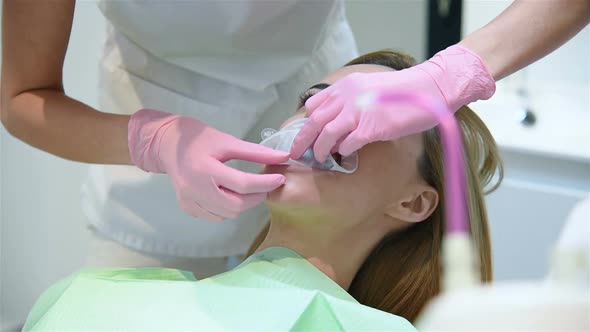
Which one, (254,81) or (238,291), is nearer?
(238,291)

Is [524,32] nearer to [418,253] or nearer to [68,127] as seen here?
[418,253]

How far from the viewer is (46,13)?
1416 millimetres

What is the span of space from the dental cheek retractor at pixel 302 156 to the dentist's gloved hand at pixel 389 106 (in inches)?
1.3

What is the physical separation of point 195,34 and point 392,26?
4.36 ft

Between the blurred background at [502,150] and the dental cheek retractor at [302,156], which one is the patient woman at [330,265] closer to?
the dental cheek retractor at [302,156]

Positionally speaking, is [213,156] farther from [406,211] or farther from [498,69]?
[498,69]

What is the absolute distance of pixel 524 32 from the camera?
129 centimetres

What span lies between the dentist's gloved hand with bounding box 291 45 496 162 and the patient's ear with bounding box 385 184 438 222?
0.75 ft

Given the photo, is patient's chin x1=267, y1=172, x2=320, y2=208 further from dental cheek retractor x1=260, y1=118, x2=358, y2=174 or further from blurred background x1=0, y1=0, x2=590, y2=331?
blurred background x1=0, y1=0, x2=590, y2=331

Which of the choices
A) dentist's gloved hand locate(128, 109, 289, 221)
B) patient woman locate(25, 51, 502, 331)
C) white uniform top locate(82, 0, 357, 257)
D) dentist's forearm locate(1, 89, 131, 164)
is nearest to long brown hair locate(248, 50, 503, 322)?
patient woman locate(25, 51, 502, 331)

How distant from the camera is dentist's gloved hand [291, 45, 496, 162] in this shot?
1.22 m

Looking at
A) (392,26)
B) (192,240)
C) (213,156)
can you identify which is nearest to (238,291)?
(213,156)

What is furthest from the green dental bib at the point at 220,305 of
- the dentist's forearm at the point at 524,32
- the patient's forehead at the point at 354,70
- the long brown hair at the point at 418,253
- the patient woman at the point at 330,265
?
the dentist's forearm at the point at 524,32

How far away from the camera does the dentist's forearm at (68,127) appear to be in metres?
1.47
